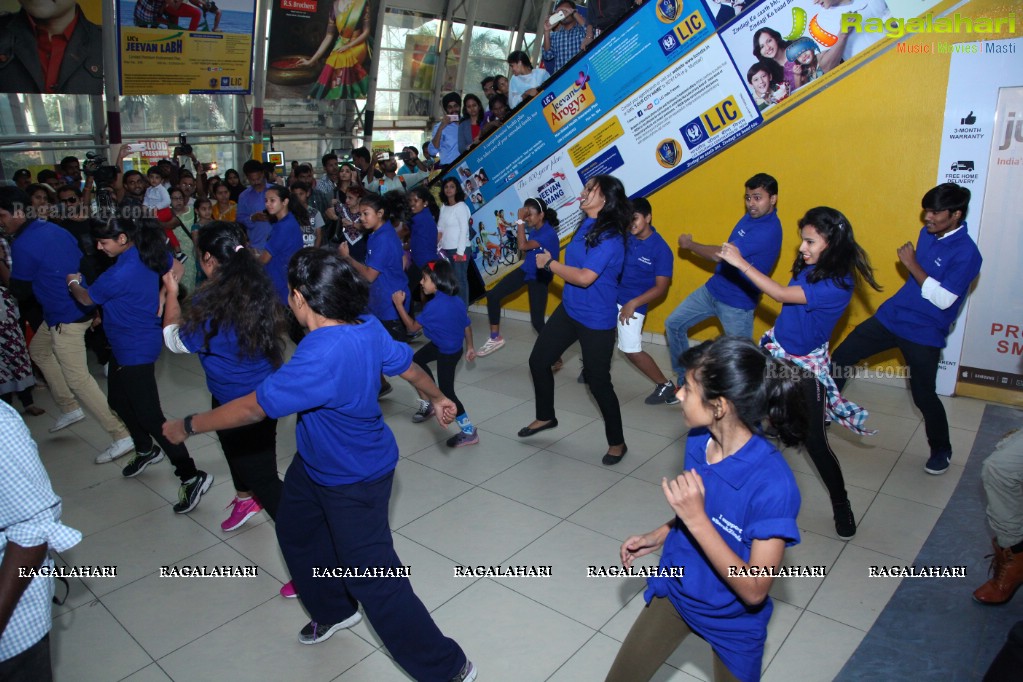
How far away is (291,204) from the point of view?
5543mm

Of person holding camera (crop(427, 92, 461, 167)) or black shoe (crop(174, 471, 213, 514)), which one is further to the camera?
person holding camera (crop(427, 92, 461, 167))

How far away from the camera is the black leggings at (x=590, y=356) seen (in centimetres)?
377

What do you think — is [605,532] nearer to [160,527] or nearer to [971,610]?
[971,610]

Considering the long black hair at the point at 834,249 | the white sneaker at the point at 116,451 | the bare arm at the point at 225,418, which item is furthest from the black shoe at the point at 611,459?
the white sneaker at the point at 116,451

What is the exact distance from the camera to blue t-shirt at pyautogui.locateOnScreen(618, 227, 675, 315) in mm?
4488

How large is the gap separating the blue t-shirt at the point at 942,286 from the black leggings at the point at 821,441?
0.99 metres

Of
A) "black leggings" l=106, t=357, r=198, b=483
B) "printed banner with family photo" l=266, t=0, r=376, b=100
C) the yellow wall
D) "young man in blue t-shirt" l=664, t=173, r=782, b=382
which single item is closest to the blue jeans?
"young man in blue t-shirt" l=664, t=173, r=782, b=382

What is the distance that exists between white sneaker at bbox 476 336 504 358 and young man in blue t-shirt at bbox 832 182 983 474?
9.70 ft

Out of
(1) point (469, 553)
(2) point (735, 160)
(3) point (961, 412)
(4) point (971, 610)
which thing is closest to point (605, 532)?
(1) point (469, 553)

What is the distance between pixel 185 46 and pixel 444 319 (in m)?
7.96

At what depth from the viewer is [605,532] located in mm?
3281

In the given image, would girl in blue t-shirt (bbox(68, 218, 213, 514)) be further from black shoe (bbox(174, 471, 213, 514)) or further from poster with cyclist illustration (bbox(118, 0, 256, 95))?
poster with cyclist illustration (bbox(118, 0, 256, 95))

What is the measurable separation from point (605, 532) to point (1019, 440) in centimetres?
166

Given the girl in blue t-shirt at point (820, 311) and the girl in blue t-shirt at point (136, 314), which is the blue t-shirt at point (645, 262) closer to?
the girl in blue t-shirt at point (820, 311)
